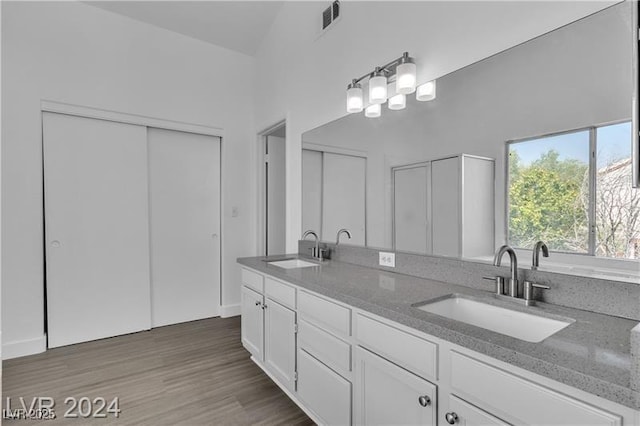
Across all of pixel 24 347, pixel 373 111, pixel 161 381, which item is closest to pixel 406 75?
pixel 373 111

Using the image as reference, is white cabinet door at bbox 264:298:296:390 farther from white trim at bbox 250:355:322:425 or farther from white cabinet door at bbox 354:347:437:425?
white cabinet door at bbox 354:347:437:425

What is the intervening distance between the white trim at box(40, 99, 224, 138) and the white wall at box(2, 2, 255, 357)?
5 centimetres

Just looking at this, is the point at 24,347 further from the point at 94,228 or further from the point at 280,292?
the point at 280,292

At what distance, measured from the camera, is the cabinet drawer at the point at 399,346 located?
3.55ft

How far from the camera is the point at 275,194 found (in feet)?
12.8

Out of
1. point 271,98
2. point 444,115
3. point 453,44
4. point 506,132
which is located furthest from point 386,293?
point 271,98

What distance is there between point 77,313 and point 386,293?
302 centimetres


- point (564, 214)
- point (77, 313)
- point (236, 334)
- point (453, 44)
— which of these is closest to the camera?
point (564, 214)

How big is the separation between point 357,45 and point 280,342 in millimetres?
2108

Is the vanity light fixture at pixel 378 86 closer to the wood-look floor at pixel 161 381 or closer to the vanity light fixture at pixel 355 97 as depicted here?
the vanity light fixture at pixel 355 97

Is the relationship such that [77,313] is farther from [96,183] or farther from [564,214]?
[564,214]

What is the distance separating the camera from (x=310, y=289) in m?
1.69

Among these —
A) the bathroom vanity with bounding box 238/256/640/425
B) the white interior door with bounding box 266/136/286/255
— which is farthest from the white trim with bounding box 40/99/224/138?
the bathroom vanity with bounding box 238/256/640/425

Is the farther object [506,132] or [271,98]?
[271,98]
